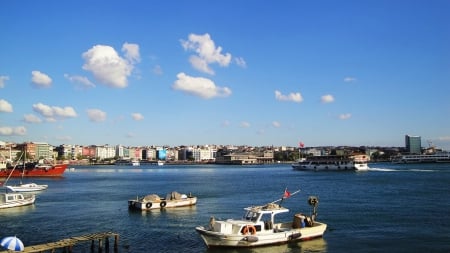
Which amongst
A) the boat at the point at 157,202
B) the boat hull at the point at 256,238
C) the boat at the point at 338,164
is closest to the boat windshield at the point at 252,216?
the boat hull at the point at 256,238

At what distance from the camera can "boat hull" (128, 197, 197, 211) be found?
5869cm

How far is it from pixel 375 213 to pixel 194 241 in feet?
80.0

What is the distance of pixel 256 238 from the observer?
3522 centimetres

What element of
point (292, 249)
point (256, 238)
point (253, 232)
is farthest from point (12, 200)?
point (292, 249)

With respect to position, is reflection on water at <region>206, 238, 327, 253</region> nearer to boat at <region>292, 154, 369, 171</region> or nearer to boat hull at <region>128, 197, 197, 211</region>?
boat hull at <region>128, 197, 197, 211</region>

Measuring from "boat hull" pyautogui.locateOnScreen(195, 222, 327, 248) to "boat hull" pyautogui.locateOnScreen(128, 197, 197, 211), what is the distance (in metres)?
23.9

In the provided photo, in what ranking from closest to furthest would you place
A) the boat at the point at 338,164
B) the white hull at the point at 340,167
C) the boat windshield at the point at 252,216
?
the boat windshield at the point at 252,216, the white hull at the point at 340,167, the boat at the point at 338,164

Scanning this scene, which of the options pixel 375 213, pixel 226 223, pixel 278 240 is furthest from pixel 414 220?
pixel 226 223

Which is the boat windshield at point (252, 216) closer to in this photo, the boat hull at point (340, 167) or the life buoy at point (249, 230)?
the life buoy at point (249, 230)

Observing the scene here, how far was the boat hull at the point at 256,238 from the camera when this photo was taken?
114ft

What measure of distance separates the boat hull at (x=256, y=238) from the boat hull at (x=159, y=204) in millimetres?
23927

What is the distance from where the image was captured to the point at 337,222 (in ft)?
155

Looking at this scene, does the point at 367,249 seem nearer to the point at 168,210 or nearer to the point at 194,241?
the point at 194,241

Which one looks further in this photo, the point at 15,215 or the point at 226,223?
the point at 15,215
